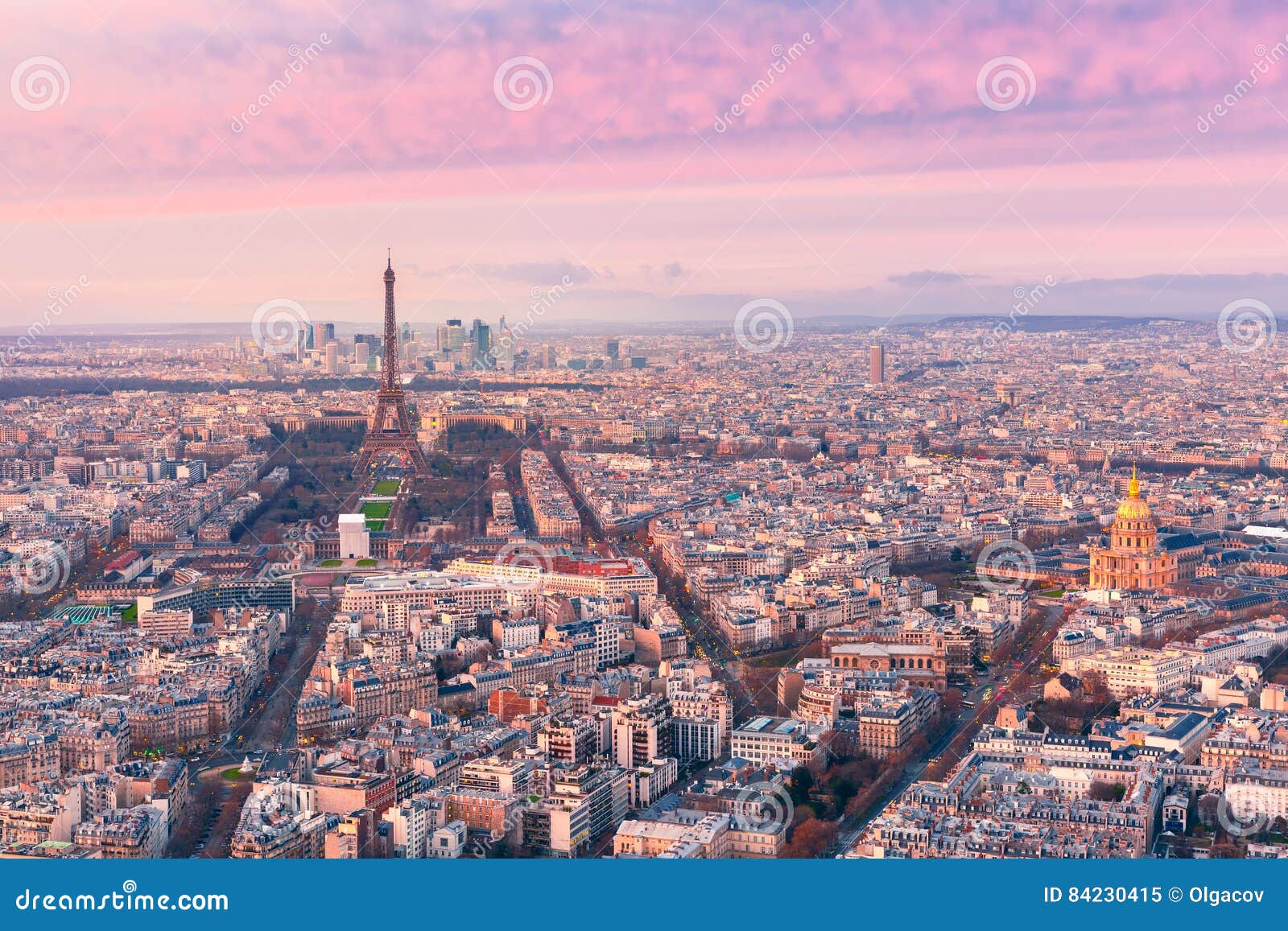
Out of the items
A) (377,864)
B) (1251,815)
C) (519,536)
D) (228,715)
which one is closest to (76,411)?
(519,536)

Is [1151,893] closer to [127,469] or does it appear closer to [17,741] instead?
[17,741]
